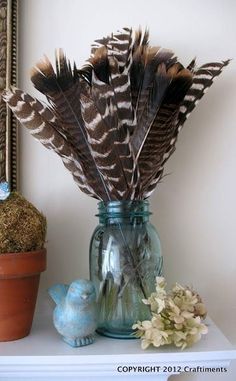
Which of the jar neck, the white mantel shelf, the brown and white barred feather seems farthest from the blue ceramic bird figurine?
the brown and white barred feather

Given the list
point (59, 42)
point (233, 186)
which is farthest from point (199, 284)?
point (59, 42)

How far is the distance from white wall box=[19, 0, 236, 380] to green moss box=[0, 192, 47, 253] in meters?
0.15

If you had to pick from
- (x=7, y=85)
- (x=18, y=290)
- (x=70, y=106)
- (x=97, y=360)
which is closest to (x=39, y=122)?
(x=70, y=106)

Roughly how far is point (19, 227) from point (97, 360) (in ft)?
0.85

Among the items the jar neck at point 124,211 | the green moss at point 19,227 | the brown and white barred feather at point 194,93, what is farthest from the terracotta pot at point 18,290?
the brown and white barred feather at point 194,93

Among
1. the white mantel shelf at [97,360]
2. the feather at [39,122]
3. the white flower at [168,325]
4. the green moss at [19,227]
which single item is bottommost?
the white mantel shelf at [97,360]

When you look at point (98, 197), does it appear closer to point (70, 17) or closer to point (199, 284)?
point (199, 284)

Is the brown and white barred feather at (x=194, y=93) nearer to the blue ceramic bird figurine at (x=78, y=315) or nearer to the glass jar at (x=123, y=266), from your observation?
the glass jar at (x=123, y=266)

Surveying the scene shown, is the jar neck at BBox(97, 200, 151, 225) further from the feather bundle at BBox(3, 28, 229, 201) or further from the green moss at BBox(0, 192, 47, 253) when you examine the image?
the green moss at BBox(0, 192, 47, 253)

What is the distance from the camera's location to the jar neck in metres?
0.70

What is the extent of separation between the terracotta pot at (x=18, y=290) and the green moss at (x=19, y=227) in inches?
0.7

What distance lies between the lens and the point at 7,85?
0.81 meters

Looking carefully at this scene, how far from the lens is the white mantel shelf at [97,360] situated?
60cm

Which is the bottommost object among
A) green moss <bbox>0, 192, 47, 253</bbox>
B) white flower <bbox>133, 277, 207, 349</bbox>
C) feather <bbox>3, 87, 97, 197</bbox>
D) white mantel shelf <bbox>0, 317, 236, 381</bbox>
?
white mantel shelf <bbox>0, 317, 236, 381</bbox>
